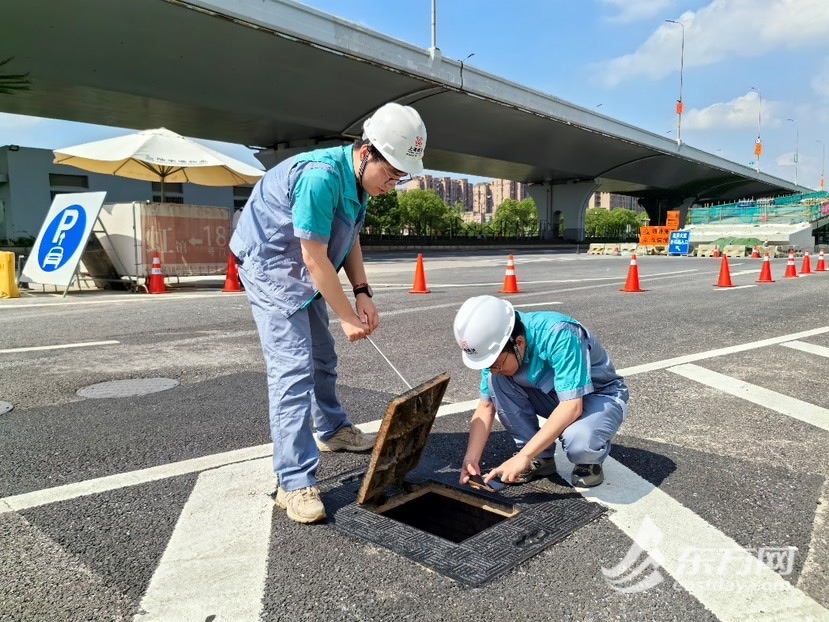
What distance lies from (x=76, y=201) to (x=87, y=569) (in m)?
11.8

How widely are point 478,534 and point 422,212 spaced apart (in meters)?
102

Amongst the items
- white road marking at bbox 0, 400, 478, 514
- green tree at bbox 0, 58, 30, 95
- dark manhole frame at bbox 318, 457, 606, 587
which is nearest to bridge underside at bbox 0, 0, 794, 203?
green tree at bbox 0, 58, 30, 95

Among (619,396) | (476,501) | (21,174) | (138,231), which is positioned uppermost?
(21,174)

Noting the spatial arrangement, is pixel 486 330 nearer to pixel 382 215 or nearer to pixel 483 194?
pixel 382 215

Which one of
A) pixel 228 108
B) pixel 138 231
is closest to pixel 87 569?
pixel 138 231

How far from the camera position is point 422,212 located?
339ft

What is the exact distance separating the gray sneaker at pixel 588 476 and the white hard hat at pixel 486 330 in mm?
812

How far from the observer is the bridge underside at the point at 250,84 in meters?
23.6

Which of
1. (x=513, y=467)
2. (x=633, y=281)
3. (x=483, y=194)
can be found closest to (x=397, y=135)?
(x=513, y=467)

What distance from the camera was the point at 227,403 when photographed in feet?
14.5

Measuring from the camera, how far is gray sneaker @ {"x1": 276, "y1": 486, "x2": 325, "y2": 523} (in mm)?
2615

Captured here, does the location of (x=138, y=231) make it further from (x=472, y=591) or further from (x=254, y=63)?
(x=254, y=63)

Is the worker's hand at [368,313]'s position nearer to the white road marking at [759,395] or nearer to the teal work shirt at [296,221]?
the teal work shirt at [296,221]

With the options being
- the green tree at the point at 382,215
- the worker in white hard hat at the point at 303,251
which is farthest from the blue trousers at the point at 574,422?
the green tree at the point at 382,215
